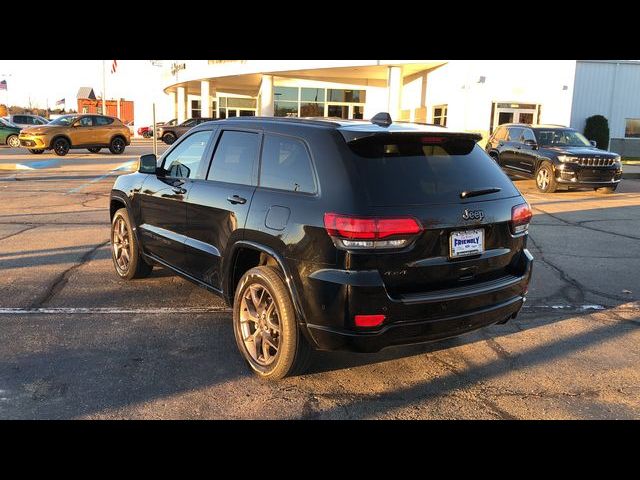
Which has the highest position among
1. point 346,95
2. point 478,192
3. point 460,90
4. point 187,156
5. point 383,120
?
point 346,95

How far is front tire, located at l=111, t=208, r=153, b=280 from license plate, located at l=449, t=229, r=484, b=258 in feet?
11.6

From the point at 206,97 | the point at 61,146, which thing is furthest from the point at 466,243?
the point at 206,97

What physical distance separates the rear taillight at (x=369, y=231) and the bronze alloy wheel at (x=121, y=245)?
337 centimetres

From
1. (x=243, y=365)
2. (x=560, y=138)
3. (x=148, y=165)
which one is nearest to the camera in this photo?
(x=243, y=365)

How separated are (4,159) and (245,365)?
21.6 meters

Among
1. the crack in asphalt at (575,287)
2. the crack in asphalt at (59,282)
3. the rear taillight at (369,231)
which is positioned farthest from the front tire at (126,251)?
the crack in asphalt at (575,287)

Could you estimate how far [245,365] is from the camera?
411 cm

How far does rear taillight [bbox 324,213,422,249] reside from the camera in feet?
10.7

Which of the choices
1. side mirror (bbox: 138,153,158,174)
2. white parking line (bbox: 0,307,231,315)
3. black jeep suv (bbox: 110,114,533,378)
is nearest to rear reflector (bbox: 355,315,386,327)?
black jeep suv (bbox: 110,114,533,378)

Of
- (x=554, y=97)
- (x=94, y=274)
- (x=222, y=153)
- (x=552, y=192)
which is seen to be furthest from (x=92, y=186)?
(x=554, y=97)

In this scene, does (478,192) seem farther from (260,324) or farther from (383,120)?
(260,324)

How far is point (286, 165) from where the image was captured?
3887 millimetres

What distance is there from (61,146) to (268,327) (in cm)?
2307

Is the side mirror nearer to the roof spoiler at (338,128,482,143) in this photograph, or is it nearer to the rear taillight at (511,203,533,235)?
the roof spoiler at (338,128,482,143)
